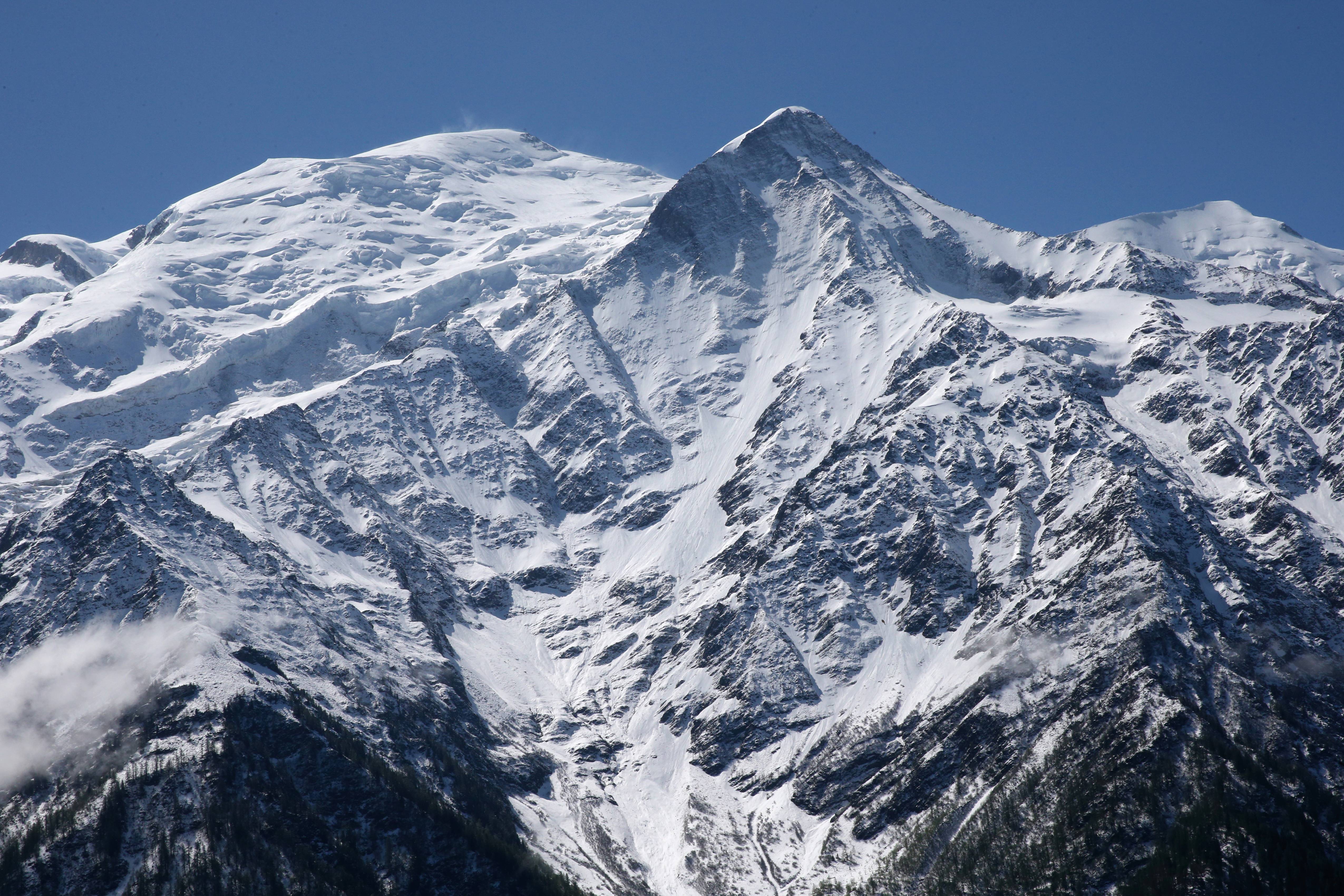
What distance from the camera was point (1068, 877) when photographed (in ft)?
653

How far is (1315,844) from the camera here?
197 meters

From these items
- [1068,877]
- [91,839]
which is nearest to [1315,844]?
[1068,877]

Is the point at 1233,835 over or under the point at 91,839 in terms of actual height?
over

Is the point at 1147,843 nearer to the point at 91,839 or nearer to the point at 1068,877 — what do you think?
the point at 1068,877

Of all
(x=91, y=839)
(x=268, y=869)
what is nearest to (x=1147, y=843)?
(x=268, y=869)

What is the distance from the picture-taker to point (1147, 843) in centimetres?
19975

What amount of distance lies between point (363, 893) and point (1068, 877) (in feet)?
342

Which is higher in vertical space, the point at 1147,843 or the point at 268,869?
the point at 1147,843

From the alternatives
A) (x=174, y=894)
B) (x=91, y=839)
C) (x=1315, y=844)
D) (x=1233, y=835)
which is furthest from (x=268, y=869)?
(x=1315, y=844)

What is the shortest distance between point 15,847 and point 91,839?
35.7 ft

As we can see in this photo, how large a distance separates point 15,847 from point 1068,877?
155 m

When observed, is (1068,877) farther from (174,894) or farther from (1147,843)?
(174,894)

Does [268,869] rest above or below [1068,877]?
below

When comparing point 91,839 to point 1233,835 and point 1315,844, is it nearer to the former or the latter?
point 1233,835
